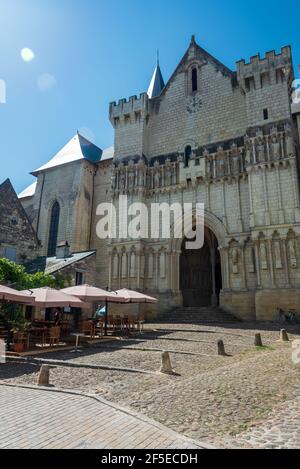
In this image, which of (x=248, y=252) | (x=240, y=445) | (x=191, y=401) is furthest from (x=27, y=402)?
(x=248, y=252)

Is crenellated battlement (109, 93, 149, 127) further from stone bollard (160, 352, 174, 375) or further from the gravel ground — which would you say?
stone bollard (160, 352, 174, 375)

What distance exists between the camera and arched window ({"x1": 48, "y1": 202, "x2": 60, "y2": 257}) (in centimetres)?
3088

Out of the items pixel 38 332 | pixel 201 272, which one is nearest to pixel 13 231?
pixel 38 332

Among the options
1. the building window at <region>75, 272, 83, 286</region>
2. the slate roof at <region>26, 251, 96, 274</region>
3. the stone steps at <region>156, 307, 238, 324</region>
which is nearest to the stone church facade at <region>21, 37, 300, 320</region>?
the stone steps at <region>156, 307, 238, 324</region>

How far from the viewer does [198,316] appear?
65.5 ft

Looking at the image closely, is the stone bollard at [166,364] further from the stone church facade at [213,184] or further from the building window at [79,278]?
the building window at [79,278]

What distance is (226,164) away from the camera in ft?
74.4

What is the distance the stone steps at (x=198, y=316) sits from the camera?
1930 centimetres

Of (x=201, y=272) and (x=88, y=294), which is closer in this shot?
(x=88, y=294)

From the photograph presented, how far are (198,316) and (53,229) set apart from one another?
17.5 m

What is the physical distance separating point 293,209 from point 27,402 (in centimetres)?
1788

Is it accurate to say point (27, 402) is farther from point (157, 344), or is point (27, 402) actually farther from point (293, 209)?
point (293, 209)

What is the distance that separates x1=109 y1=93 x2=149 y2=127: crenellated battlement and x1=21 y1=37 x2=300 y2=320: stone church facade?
84mm

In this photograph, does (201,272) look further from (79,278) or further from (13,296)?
(13,296)
